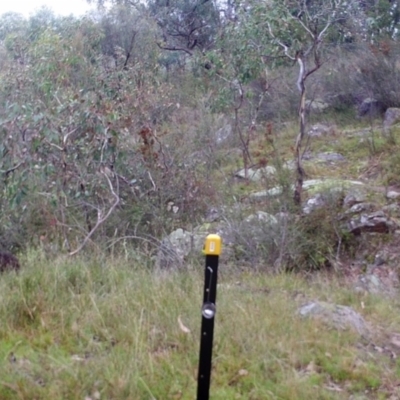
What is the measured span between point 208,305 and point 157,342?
52.0 inches

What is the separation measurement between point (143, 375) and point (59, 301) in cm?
120

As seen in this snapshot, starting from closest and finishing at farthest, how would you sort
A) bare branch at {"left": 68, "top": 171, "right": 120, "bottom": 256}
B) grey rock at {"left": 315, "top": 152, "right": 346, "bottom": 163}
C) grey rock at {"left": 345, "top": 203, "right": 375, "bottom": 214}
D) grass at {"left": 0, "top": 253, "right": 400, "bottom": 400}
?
grass at {"left": 0, "top": 253, "right": 400, "bottom": 400}
bare branch at {"left": 68, "top": 171, "right": 120, "bottom": 256}
grey rock at {"left": 345, "top": 203, "right": 375, "bottom": 214}
grey rock at {"left": 315, "top": 152, "right": 346, "bottom": 163}

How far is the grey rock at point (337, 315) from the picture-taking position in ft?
16.7

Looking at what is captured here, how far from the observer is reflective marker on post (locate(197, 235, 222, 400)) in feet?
11.1

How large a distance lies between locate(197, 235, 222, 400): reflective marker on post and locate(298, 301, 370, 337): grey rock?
175cm

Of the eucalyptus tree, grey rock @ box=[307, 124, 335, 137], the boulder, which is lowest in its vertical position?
grey rock @ box=[307, 124, 335, 137]

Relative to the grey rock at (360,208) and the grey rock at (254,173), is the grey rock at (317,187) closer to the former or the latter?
the grey rock at (360,208)

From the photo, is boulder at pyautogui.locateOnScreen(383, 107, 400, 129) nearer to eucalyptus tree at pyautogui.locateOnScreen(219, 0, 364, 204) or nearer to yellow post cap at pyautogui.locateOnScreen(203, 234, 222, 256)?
eucalyptus tree at pyautogui.locateOnScreen(219, 0, 364, 204)

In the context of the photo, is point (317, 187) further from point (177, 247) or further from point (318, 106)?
point (318, 106)

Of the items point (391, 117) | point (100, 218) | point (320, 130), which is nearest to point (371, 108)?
point (391, 117)

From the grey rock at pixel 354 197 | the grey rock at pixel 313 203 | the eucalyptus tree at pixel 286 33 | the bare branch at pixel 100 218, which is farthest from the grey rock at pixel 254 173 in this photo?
the bare branch at pixel 100 218

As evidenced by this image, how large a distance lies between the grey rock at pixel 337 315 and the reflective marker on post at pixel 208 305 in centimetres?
175

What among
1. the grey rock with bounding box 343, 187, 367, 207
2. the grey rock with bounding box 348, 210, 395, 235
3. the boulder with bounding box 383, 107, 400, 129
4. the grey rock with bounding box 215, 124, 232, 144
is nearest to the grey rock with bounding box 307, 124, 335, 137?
the boulder with bounding box 383, 107, 400, 129

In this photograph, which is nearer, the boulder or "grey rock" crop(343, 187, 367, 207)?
"grey rock" crop(343, 187, 367, 207)
